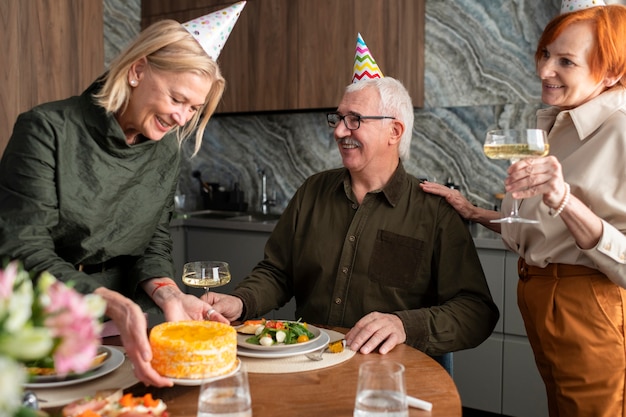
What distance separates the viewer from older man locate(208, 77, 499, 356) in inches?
74.6

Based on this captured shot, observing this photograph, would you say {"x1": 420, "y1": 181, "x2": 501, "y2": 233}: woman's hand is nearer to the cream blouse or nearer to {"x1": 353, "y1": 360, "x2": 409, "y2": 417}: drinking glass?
the cream blouse

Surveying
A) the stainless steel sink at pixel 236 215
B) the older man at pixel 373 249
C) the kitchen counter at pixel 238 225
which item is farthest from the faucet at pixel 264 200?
the older man at pixel 373 249

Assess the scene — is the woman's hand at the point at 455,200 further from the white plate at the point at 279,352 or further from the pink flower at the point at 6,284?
the pink flower at the point at 6,284

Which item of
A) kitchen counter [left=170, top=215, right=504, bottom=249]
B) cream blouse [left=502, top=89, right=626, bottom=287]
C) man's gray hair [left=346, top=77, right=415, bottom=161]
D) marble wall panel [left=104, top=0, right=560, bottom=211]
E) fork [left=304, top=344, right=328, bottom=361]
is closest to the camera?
fork [left=304, top=344, right=328, bottom=361]

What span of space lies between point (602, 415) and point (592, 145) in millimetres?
672

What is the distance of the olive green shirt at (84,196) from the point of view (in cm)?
150

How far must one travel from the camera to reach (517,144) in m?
1.52

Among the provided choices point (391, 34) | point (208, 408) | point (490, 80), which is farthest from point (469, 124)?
point (208, 408)

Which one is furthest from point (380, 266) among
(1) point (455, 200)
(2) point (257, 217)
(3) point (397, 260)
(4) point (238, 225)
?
(2) point (257, 217)

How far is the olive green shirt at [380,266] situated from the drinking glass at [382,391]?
80cm

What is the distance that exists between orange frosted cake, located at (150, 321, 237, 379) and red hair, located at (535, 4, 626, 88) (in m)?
1.16

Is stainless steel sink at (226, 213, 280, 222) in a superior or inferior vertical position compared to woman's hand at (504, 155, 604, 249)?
inferior

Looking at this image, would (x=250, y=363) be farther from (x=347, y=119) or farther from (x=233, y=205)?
(x=233, y=205)

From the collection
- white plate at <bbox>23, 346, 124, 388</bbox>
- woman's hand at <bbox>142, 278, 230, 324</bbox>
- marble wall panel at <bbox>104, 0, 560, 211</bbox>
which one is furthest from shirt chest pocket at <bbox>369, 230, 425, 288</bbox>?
marble wall panel at <bbox>104, 0, 560, 211</bbox>
